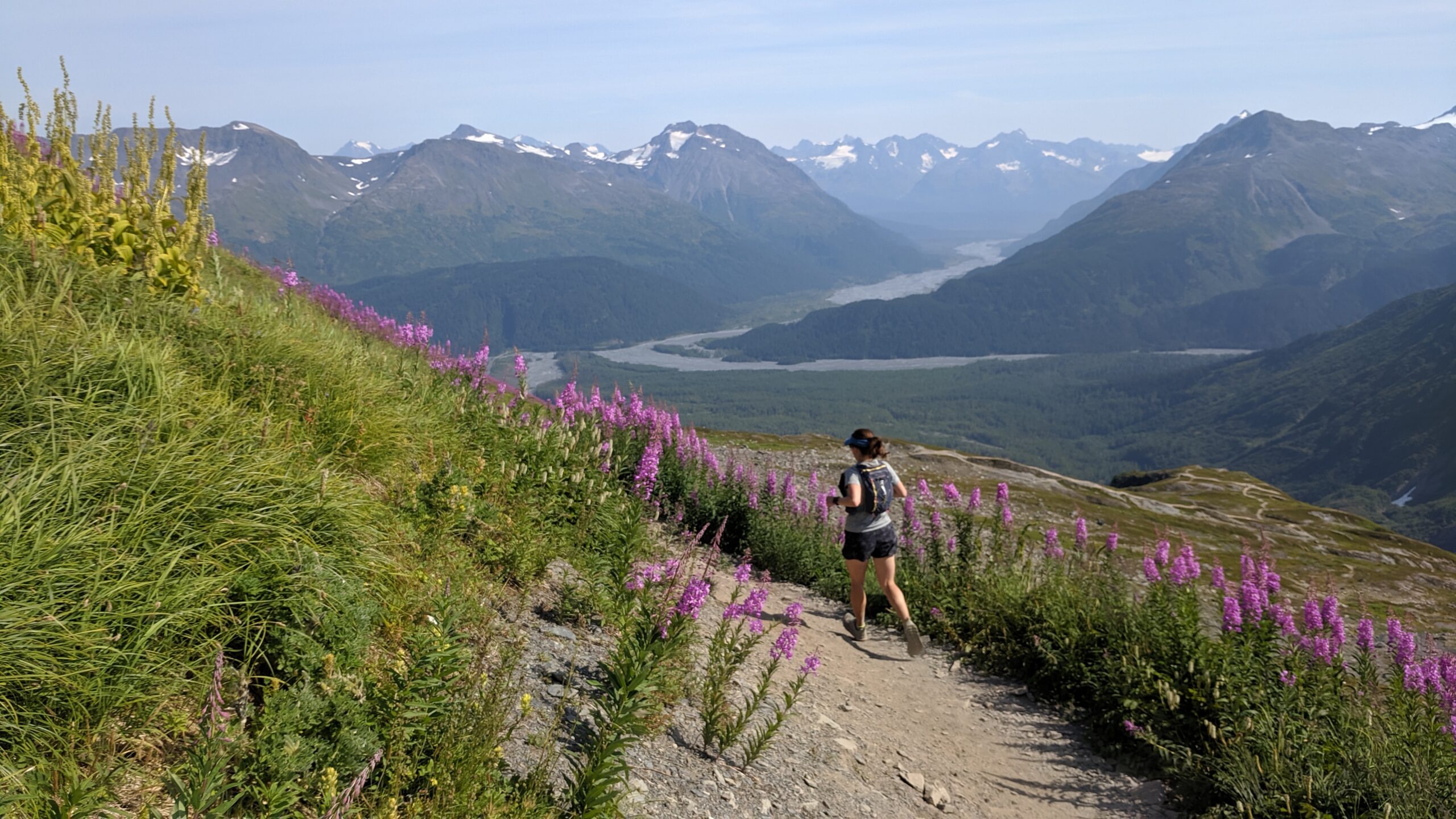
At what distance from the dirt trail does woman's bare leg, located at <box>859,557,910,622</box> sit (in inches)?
24.0

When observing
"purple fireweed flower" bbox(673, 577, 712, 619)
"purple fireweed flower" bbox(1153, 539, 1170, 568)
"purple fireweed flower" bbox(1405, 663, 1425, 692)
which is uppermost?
"purple fireweed flower" bbox(673, 577, 712, 619)

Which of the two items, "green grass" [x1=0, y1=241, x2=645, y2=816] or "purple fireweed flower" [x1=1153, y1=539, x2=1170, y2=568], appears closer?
"green grass" [x1=0, y1=241, x2=645, y2=816]

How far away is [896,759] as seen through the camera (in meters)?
6.83

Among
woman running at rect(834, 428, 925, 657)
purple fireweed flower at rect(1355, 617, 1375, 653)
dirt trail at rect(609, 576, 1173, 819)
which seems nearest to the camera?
dirt trail at rect(609, 576, 1173, 819)

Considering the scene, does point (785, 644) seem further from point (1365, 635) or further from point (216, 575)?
point (1365, 635)

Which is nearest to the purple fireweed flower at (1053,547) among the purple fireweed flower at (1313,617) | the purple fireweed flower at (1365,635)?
the purple fireweed flower at (1313,617)

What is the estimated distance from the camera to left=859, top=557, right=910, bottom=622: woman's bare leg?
9633 millimetres

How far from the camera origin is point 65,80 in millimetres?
8344

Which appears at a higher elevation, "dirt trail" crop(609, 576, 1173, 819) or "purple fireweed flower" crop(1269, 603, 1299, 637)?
"purple fireweed flower" crop(1269, 603, 1299, 637)

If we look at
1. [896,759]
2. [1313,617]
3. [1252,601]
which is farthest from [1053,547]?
[896,759]

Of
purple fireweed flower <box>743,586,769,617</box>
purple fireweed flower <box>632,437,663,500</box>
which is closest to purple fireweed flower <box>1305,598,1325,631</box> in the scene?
purple fireweed flower <box>743,586,769,617</box>

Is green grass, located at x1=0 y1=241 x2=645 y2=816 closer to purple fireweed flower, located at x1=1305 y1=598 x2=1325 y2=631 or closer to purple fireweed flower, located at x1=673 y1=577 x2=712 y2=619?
purple fireweed flower, located at x1=673 y1=577 x2=712 y2=619

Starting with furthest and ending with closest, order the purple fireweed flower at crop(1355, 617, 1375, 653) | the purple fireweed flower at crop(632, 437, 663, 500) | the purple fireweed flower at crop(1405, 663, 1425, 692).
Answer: the purple fireweed flower at crop(632, 437, 663, 500) < the purple fireweed flower at crop(1355, 617, 1375, 653) < the purple fireweed flower at crop(1405, 663, 1425, 692)

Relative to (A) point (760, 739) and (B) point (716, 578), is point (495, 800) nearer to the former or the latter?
(A) point (760, 739)
